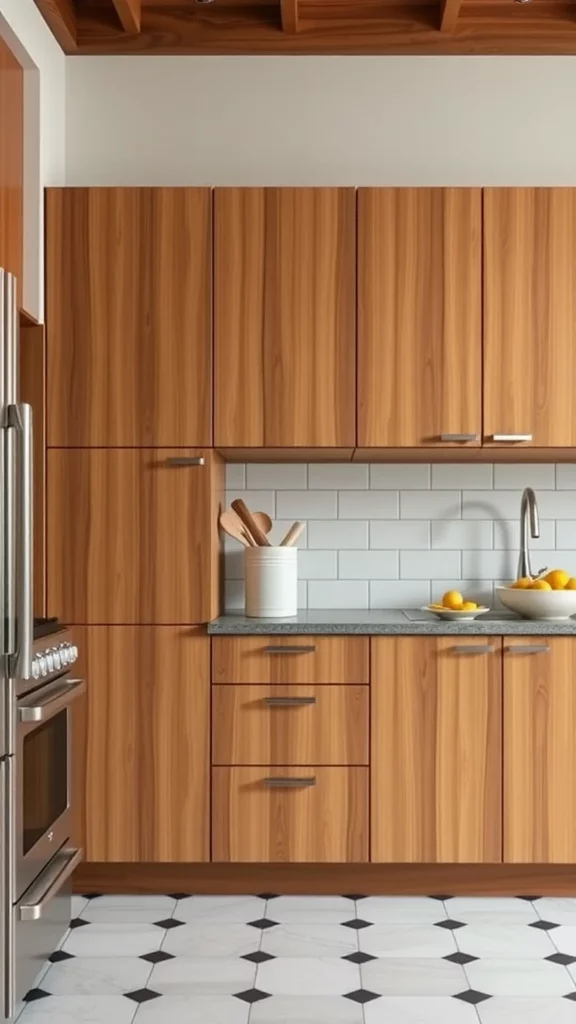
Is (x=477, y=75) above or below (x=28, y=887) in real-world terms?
above

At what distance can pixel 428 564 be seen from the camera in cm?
441

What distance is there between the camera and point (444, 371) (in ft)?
12.9

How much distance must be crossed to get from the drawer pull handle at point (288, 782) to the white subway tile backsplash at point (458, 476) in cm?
122

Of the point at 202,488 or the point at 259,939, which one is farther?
the point at 202,488

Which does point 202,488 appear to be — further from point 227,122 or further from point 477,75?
point 477,75

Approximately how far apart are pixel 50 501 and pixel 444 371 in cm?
135

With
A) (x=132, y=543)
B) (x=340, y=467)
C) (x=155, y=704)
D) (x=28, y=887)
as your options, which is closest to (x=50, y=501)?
(x=132, y=543)

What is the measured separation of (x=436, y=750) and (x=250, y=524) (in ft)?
3.18

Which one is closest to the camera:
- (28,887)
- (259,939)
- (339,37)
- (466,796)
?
(28,887)

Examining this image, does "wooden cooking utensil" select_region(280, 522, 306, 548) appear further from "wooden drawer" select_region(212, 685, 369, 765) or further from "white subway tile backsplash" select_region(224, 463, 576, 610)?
"wooden drawer" select_region(212, 685, 369, 765)

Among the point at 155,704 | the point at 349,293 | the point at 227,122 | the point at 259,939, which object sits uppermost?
the point at 227,122

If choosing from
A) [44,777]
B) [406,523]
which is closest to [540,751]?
[406,523]

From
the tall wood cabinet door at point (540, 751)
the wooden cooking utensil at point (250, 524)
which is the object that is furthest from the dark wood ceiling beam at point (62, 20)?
the tall wood cabinet door at point (540, 751)

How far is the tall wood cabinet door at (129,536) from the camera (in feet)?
12.8
